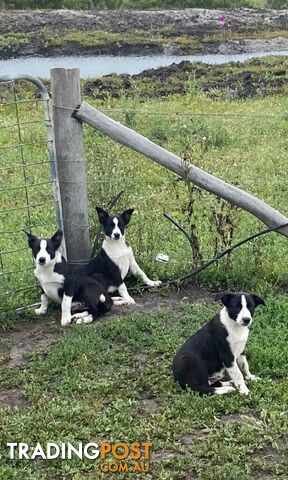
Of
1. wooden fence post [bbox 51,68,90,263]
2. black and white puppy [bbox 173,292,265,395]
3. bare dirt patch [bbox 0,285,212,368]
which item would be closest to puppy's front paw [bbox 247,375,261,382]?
black and white puppy [bbox 173,292,265,395]

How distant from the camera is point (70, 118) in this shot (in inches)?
284

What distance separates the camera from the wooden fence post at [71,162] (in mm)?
7176

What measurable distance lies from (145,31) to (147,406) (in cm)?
5256

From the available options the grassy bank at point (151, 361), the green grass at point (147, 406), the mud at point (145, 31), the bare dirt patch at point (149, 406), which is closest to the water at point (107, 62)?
the mud at point (145, 31)

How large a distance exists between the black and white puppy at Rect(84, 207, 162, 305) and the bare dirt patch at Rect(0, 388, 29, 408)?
1.74m

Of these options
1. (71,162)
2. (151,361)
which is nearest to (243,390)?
(151,361)

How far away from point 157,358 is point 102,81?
62.6ft

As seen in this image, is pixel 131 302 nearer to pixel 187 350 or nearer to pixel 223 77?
pixel 187 350

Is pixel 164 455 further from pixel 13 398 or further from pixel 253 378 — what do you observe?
pixel 13 398

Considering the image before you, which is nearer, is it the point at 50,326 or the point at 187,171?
the point at 50,326

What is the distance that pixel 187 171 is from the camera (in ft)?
23.1

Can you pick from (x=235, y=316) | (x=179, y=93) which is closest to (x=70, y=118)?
(x=235, y=316)

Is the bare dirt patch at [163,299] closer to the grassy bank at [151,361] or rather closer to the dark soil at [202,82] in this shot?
the grassy bank at [151,361]

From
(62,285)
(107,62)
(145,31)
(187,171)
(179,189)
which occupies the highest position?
(187,171)
